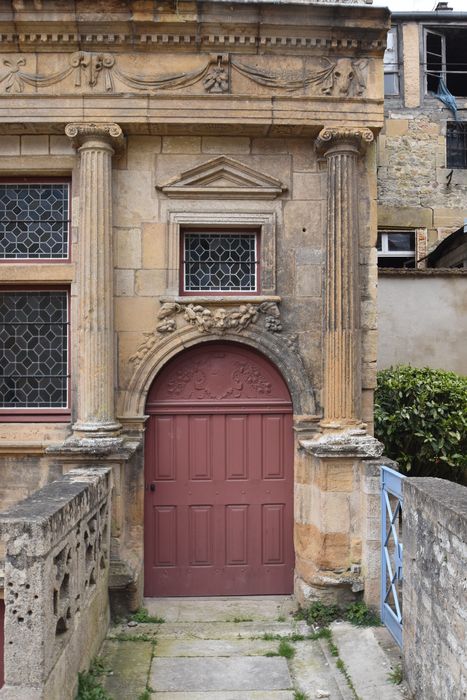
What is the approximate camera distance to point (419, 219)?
15.2 meters

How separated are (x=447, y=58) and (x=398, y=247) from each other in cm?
506

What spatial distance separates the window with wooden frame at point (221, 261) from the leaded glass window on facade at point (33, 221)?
131 centimetres

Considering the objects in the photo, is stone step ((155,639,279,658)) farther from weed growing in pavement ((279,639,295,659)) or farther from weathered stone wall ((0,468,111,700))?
weathered stone wall ((0,468,111,700))

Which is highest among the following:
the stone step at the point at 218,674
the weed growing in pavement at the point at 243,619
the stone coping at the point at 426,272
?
the stone coping at the point at 426,272

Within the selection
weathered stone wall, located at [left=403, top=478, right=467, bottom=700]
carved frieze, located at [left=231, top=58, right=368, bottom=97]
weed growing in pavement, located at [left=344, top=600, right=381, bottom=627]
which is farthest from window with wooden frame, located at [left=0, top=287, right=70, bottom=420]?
weathered stone wall, located at [left=403, top=478, right=467, bottom=700]

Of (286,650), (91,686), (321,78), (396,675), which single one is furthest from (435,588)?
(321,78)

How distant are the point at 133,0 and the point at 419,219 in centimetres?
1085

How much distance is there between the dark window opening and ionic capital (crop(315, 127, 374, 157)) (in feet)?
35.7

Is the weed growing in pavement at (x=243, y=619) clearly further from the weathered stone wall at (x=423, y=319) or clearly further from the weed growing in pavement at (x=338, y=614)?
the weathered stone wall at (x=423, y=319)

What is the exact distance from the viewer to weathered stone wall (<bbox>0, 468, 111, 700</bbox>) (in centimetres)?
352

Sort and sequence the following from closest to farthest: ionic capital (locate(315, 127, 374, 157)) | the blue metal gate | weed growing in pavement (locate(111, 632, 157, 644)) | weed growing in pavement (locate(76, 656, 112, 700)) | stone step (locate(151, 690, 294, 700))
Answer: weed growing in pavement (locate(76, 656, 112, 700)) → stone step (locate(151, 690, 294, 700)) → the blue metal gate → weed growing in pavement (locate(111, 632, 157, 644)) → ionic capital (locate(315, 127, 374, 157))

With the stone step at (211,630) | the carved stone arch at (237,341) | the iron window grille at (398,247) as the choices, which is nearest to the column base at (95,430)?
the carved stone arch at (237,341)

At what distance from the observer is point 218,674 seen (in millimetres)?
4945

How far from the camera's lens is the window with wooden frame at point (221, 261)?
643cm
